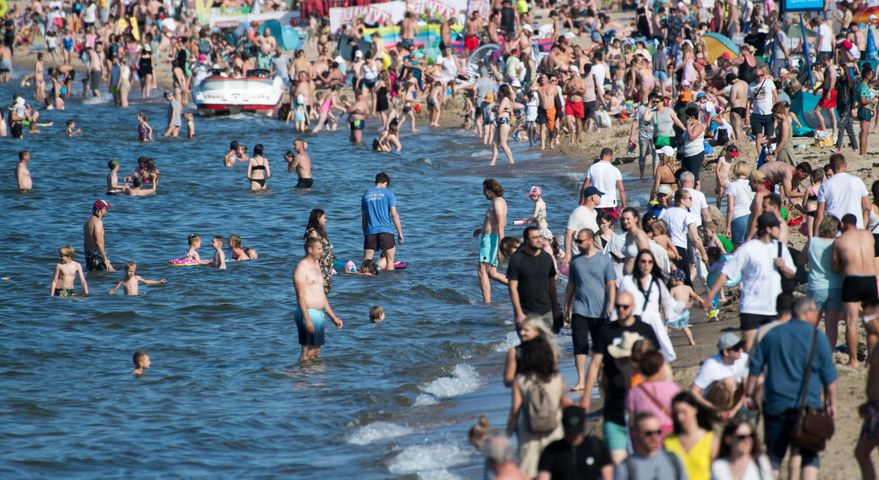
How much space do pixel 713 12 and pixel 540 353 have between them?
25.2 m

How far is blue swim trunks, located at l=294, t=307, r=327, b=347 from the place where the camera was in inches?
489

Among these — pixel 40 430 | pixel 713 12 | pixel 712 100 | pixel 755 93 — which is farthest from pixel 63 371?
pixel 713 12

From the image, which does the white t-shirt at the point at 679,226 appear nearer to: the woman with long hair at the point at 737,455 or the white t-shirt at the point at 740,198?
the white t-shirt at the point at 740,198

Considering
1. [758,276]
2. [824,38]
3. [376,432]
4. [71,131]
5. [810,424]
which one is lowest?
[71,131]

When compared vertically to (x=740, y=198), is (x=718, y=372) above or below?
below

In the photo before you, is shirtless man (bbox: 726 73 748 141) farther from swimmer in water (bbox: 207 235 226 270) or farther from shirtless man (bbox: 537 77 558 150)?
swimmer in water (bbox: 207 235 226 270)

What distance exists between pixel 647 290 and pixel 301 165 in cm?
1661

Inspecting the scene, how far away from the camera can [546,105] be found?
25.5 m

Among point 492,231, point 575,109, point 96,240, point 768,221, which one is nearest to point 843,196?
point 768,221

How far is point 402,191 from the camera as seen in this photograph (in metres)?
25.5

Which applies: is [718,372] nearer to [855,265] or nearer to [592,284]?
[592,284]

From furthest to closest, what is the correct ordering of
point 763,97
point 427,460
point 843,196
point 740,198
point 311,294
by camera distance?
point 763,97 → point 740,198 → point 311,294 → point 843,196 → point 427,460

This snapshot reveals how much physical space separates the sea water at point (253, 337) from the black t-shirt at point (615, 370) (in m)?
1.77

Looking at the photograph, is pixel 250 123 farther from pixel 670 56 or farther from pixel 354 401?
pixel 354 401
